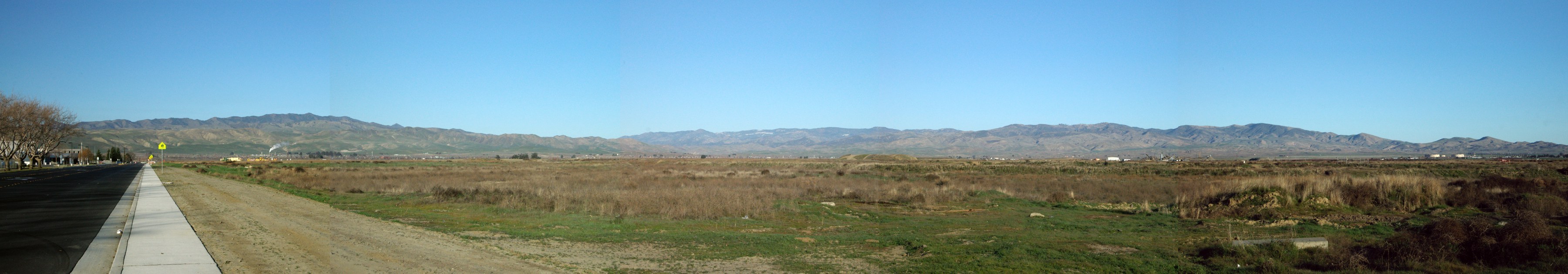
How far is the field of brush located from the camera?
937 centimetres

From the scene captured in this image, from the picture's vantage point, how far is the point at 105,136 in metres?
188

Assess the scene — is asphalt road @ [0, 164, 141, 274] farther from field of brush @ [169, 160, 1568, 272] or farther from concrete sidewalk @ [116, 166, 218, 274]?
field of brush @ [169, 160, 1568, 272]

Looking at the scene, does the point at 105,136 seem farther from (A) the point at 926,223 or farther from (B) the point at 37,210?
(A) the point at 926,223

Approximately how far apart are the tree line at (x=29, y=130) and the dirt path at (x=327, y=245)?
55.6 metres

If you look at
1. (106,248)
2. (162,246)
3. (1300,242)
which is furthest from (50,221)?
(1300,242)

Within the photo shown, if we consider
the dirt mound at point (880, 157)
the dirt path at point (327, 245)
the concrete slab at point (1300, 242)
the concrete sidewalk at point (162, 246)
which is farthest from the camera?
the dirt mound at point (880, 157)

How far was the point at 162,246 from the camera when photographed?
35.0ft

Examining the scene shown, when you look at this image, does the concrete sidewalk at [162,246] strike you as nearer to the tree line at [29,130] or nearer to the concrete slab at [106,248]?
the concrete slab at [106,248]

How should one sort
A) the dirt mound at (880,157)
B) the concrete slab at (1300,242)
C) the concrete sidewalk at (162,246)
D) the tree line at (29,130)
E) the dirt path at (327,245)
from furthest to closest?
the dirt mound at (880,157), the tree line at (29,130), the concrete slab at (1300,242), the dirt path at (327,245), the concrete sidewalk at (162,246)

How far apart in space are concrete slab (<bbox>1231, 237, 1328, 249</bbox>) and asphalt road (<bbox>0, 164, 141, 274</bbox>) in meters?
15.0

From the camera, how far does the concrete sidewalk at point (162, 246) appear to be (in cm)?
882

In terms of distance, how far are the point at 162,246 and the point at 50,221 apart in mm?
6739

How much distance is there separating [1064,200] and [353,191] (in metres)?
25.9

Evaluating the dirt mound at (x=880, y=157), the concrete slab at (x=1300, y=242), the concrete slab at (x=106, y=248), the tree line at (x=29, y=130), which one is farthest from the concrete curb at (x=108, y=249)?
the dirt mound at (x=880, y=157)
